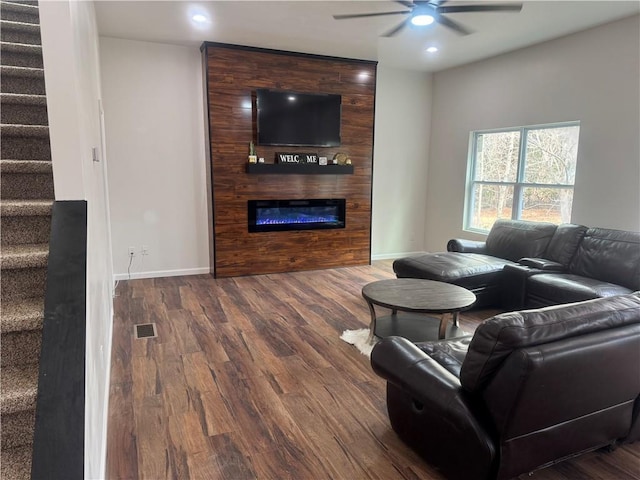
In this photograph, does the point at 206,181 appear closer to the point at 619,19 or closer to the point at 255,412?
the point at 255,412

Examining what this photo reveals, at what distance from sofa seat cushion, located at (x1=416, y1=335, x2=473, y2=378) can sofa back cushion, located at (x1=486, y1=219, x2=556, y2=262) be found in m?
2.57

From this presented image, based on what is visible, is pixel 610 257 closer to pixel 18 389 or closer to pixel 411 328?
pixel 411 328

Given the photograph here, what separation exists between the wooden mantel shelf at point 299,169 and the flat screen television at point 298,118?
288 millimetres

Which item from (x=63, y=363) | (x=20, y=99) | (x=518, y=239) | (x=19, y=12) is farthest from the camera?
(x=518, y=239)

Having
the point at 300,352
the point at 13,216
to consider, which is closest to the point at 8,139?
the point at 13,216

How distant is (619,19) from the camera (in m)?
4.12

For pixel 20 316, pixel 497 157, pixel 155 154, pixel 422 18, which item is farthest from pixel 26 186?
pixel 497 157

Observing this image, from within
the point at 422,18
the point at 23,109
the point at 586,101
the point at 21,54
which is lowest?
the point at 23,109

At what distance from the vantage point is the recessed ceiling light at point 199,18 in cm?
414

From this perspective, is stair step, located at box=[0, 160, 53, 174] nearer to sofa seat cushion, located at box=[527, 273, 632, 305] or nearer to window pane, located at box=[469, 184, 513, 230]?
sofa seat cushion, located at box=[527, 273, 632, 305]

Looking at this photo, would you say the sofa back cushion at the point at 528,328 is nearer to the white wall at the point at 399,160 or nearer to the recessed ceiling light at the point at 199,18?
the recessed ceiling light at the point at 199,18

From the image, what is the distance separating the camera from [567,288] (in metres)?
3.65

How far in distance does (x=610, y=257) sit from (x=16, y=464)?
4.49 m

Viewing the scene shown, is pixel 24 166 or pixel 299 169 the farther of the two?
pixel 299 169
